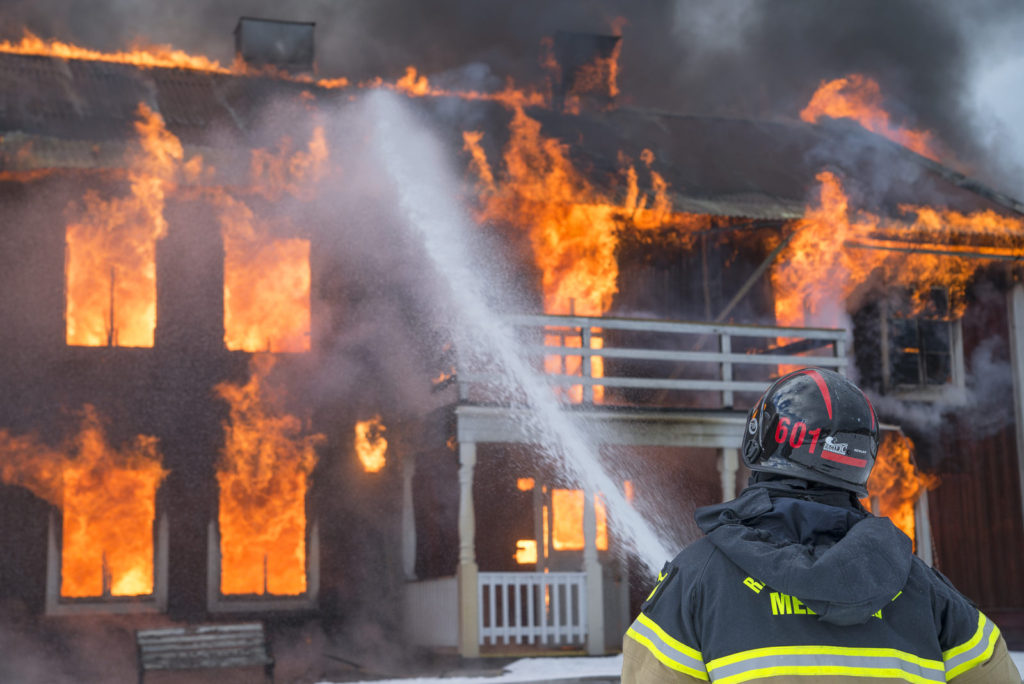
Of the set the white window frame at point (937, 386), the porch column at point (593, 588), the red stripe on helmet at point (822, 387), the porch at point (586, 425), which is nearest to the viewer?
the red stripe on helmet at point (822, 387)

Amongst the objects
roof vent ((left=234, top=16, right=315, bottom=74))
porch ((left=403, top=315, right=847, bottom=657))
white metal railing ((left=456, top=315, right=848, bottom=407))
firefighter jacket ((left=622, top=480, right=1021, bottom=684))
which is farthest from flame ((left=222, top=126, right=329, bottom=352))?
firefighter jacket ((left=622, top=480, right=1021, bottom=684))

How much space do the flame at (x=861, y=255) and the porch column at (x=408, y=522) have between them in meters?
5.64

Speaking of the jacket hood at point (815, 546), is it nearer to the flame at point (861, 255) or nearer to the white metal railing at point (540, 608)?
the white metal railing at point (540, 608)

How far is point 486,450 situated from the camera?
48.4 feet

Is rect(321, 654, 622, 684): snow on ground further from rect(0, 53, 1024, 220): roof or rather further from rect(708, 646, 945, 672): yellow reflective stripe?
rect(708, 646, 945, 672): yellow reflective stripe

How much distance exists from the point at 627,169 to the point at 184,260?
5.90 metres

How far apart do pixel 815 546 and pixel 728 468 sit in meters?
11.9

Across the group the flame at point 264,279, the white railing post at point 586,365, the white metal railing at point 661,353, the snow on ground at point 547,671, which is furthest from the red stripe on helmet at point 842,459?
the flame at point 264,279

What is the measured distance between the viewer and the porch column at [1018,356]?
Result: 1667cm

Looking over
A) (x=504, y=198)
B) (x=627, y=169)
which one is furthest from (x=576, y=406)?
(x=627, y=169)

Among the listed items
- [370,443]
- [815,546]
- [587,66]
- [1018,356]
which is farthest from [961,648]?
[587,66]

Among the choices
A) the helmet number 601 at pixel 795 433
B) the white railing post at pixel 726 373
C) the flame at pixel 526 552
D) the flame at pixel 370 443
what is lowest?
the flame at pixel 526 552

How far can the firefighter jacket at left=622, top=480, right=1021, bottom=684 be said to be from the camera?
222 centimetres

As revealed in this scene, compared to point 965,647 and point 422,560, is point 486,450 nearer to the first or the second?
point 422,560
